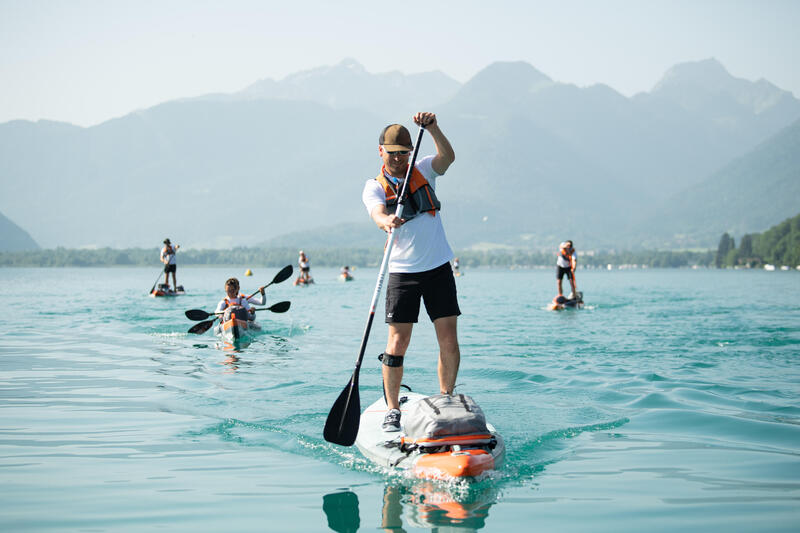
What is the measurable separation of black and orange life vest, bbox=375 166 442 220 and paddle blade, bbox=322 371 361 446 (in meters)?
1.69

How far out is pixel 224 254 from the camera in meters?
188

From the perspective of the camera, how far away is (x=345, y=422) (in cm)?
697

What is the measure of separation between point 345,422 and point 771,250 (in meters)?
142

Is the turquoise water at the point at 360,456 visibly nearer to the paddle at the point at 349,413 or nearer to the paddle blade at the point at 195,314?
the paddle at the point at 349,413

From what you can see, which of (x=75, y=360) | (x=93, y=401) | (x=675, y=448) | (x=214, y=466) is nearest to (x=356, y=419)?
(x=214, y=466)

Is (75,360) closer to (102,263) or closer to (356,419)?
(356,419)

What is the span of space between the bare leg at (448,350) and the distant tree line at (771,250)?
130 meters

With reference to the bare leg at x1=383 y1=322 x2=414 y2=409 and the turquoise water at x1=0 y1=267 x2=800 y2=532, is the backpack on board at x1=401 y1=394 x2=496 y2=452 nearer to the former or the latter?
the turquoise water at x1=0 y1=267 x2=800 y2=532

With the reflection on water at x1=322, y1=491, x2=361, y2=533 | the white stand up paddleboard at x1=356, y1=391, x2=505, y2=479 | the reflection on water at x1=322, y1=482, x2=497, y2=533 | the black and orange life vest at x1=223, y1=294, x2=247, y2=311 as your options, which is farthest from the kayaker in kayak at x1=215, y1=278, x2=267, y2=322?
the reflection on water at x1=322, y1=482, x2=497, y2=533

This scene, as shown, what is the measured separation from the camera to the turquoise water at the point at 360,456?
17.2ft

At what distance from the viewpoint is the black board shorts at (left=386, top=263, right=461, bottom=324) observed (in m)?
6.92

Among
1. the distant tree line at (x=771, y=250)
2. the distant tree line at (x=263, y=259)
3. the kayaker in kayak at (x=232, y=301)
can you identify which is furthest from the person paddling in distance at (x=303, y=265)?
the distant tree line at (x=771, y=250)

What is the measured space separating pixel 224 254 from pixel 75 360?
178 meters

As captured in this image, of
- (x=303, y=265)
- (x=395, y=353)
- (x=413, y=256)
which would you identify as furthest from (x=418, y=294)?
(x=303, y=265)
